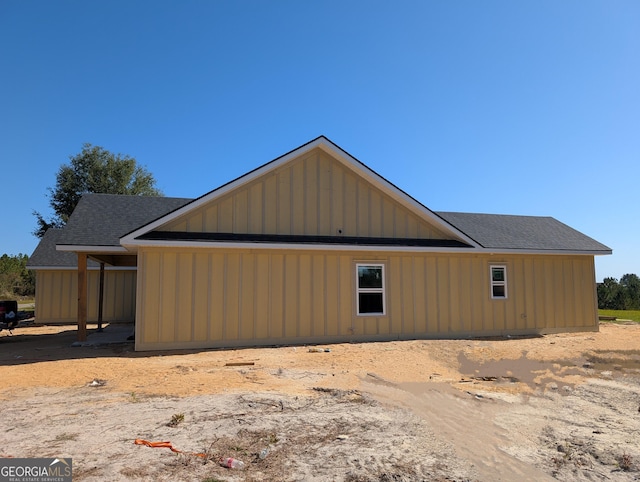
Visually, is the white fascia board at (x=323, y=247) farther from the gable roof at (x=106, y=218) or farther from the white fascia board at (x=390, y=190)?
the gable roof at (x=106, y=218)

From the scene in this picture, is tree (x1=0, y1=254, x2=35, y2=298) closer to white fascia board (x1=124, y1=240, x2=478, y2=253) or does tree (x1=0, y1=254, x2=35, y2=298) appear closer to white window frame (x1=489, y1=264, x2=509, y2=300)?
white fascia board (x1=124, y1=240, x2=478, y2=253)

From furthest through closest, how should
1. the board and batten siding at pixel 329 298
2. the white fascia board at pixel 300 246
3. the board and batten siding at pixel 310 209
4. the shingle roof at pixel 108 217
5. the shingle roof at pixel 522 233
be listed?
the shingle roof at pixel 522 233, the shingle roof at pixel 108 217, the board and batten siding at pixel 310 209, the board and batten siding at pixel 329 298, the white fascia board at pixel 300 246

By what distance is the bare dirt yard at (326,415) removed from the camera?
4168 millimetres

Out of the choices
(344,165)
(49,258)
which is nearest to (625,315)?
(344,165)

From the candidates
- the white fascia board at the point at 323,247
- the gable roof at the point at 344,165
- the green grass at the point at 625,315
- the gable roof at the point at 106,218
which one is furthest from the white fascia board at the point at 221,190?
the green grass at the point at 625,315

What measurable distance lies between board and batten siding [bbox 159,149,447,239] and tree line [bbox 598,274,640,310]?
24.3m

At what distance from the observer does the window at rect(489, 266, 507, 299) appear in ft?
46.7

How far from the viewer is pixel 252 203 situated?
12.3 meters

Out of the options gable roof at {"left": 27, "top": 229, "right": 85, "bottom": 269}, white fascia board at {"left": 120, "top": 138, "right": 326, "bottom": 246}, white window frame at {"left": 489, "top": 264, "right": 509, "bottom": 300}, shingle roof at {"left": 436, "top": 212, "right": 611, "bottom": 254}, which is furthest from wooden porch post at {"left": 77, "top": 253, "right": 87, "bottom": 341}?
white window frame at {"left": 489, "top": 264, "right": 509, "bottom": 300}

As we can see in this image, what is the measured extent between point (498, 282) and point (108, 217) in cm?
1458

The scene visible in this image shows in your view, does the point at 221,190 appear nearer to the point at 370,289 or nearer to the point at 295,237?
the point at 295,237

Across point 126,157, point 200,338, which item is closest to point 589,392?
point 200,338

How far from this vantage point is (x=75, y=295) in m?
19.8
